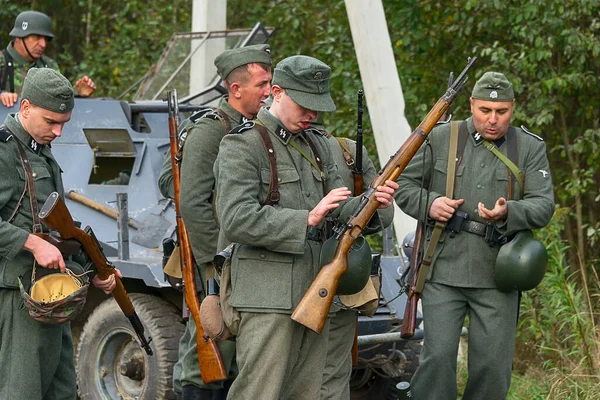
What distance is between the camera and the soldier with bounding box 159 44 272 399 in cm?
619

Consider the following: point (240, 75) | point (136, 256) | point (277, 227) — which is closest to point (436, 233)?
point (240, 75)

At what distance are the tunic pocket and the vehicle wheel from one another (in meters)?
2.30

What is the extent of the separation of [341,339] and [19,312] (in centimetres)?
166

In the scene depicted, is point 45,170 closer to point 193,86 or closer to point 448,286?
point 448,286

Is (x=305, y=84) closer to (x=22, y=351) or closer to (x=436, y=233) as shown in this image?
(x=436, y=233)

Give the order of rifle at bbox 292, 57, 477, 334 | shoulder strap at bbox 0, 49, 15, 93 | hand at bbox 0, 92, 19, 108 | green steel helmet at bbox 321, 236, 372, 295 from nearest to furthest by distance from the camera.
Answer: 1. rifle at bbox 292, 57, 477, 334
2. green steel helmet at bbox 321, 236, 372, 295
3. hand at bbox 0, 92, 19, 108
4. shoulder strap at bbox 0, 49, 15, 93

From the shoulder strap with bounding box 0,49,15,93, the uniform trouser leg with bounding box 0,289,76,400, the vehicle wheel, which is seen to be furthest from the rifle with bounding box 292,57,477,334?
the shoulder strap with bounding box 0,49,15,93

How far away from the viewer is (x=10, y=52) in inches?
372

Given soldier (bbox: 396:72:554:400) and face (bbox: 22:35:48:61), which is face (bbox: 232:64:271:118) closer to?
soldier (bbox: 396:72:554:400)

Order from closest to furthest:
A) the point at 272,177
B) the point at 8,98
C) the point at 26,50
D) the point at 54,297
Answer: the point at 272,177 → the point at 54,297 → the point at 8,98 → the point at 26,50

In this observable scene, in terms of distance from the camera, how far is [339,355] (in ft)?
20.7

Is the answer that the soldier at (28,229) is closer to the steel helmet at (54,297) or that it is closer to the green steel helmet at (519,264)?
the steel helmet at (54,297)

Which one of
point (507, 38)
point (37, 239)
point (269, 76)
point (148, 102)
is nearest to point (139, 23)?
point (507, 38)

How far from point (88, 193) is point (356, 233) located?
3707 millimetres
